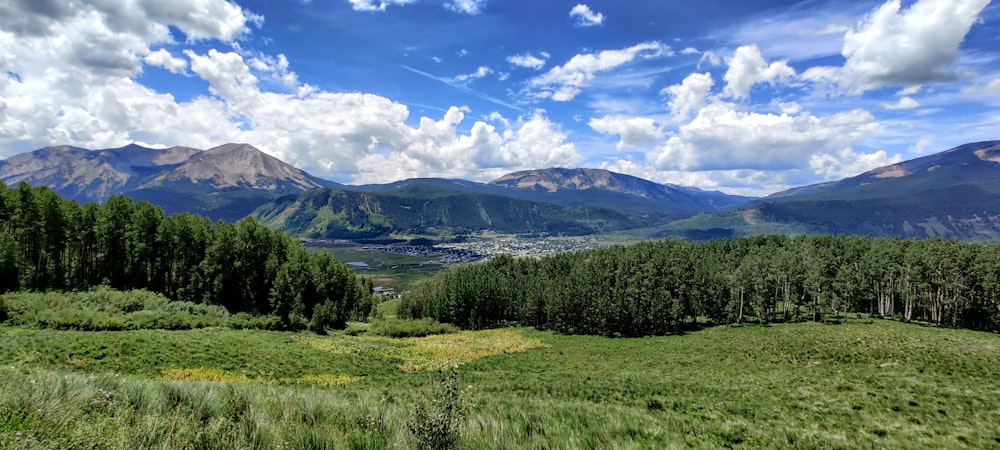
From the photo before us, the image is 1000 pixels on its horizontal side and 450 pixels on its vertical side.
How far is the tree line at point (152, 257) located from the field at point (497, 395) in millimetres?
21870

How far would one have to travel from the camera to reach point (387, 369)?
3053 centimetres

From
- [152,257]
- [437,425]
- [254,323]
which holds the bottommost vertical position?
[254,323]

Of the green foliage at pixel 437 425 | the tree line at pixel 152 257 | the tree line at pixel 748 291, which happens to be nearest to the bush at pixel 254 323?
the tree line at pixel 152 257

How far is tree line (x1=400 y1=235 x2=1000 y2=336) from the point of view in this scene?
2276 inches

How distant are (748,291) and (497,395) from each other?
66945 mm

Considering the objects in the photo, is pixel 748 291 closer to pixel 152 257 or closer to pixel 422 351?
pixel 422 351

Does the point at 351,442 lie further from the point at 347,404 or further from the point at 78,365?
the point at 78,365

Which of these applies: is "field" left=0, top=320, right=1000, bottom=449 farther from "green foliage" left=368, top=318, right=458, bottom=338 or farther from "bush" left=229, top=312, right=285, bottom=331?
"green foliage" left=368, top=318, right=458, bottom=338

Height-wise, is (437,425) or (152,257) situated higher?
(437,425)

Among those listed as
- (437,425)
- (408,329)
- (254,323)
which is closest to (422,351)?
(254,323)

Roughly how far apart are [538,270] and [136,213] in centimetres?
7805

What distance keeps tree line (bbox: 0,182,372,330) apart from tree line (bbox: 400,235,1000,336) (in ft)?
104

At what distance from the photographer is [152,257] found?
5216cm

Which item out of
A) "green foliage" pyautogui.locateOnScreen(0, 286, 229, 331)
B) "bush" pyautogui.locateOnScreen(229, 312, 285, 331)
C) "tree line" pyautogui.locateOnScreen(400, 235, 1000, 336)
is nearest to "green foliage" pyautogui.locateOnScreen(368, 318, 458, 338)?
"tree line" pyautogui.locateOnScreen(400, 235, 1000, 336)
